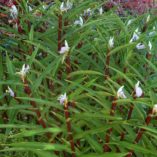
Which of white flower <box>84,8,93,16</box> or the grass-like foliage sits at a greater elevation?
white flower <box>84,8,93,16</box>

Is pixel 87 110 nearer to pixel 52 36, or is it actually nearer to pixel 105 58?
pixel 105 58

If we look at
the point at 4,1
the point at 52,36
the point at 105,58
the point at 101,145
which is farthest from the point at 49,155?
the point at 4,1

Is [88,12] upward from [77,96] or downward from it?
upward

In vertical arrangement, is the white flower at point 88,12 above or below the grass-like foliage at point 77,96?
above

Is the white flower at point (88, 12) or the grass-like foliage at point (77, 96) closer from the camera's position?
the grass-like foliage at point (77, 96)

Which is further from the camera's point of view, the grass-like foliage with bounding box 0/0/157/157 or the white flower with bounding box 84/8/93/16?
the white flower with bounding box 84/8/93/16

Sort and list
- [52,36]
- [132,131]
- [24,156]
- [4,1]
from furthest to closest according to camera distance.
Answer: [4,1] < [52,36] < [24,156] < [132,131]

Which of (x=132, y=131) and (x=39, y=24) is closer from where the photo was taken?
(x=132, y=131)

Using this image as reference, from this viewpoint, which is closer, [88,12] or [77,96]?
[77,96]
